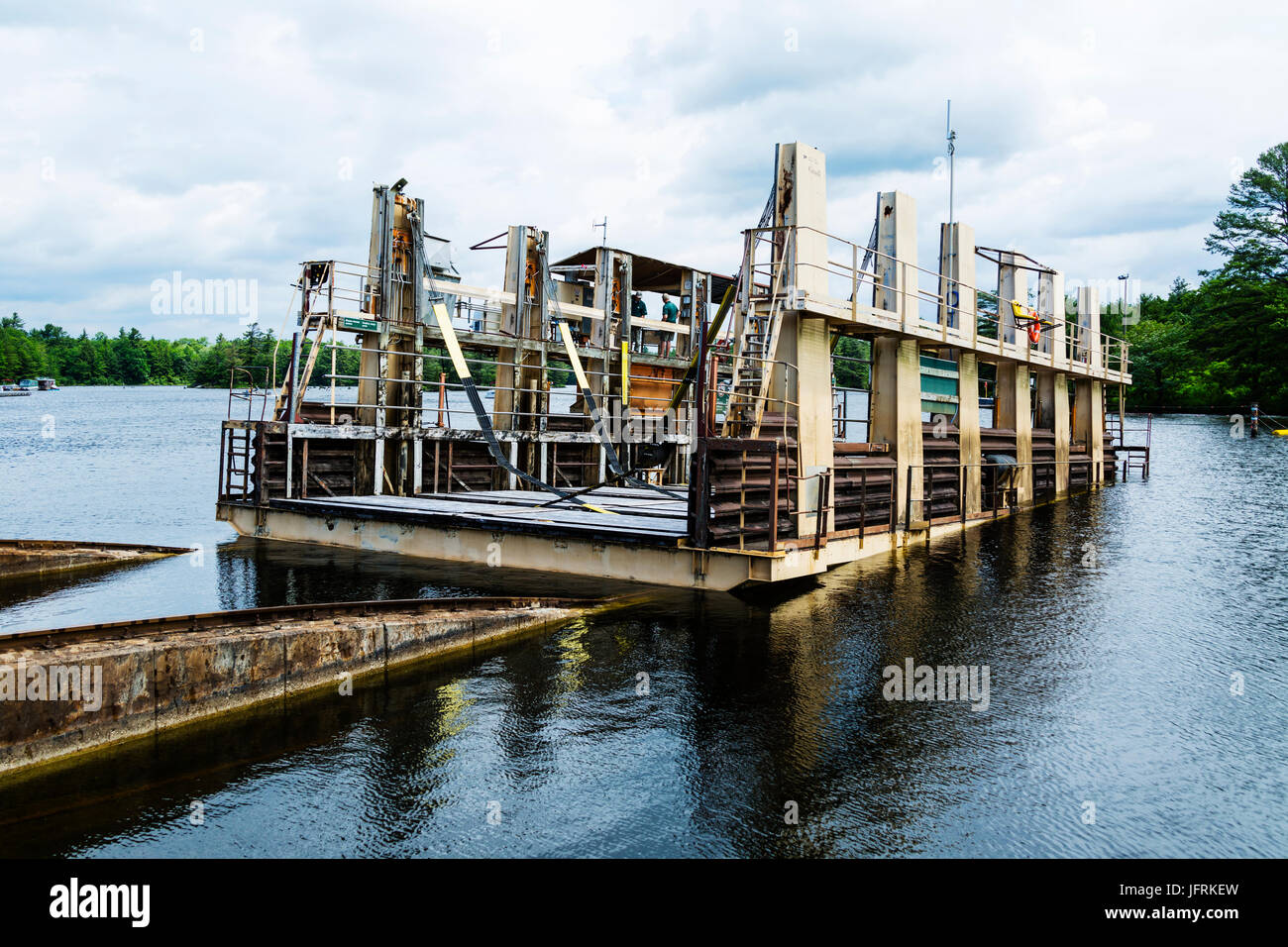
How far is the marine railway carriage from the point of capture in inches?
640

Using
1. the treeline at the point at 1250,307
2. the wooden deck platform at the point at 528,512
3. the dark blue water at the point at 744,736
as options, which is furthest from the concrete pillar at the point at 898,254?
the treeline at the point at 1250,307

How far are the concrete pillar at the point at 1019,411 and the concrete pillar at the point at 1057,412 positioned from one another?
13.8ft

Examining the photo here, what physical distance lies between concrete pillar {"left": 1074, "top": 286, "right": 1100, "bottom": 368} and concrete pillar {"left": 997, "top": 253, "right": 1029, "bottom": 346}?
27.2 ft

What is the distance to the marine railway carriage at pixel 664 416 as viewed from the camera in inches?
640

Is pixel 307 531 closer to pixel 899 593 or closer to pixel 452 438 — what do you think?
pixel 452 438

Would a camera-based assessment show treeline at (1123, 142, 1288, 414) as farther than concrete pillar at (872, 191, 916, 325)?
Yes

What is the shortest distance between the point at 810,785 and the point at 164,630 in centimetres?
709

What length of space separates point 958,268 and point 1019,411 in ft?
23.1

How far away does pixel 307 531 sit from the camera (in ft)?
65.7

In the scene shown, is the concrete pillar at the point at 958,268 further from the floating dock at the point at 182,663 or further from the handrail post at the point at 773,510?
the floating dock at the point at 182,663

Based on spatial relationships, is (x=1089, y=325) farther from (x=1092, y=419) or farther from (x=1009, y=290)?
(x=1009, y=290)

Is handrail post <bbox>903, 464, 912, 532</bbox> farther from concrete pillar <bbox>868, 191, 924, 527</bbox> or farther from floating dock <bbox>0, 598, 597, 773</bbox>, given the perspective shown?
floating dock <bbox>0, 598, 597, 773</bbox>

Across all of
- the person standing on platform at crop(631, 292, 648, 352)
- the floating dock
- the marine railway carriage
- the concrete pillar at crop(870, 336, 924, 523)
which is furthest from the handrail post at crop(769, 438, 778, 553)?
the person standing on platform at crop(631, 292, 648, 352)
